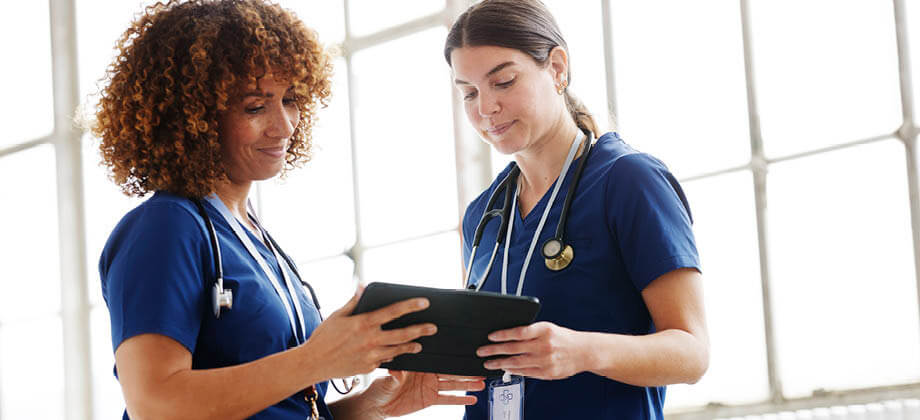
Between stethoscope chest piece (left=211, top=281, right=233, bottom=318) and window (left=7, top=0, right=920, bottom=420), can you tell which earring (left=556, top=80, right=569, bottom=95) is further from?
stethoscope chest piece (left=211, top=281, right=233, bottom=318)

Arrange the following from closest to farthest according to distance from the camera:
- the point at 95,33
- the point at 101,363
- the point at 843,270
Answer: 1. the point at 843,270
2. the point at 101,363
3. the point at 95,33

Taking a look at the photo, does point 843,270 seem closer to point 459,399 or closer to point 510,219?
point 510,219

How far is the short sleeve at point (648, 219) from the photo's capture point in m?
1.82

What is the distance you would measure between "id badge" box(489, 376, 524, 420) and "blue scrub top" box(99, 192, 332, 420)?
14.8 inches

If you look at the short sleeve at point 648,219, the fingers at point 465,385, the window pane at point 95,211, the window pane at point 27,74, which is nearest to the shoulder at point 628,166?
the short sleeve at point 648,219

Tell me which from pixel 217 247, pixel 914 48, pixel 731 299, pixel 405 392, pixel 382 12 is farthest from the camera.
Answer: pixel 382 12

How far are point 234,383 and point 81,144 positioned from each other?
4085mm

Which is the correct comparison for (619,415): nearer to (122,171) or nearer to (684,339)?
(684,339)

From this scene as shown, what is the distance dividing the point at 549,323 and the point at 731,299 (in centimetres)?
152

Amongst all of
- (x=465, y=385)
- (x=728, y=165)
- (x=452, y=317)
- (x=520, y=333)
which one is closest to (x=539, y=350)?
(x=520, y=333)

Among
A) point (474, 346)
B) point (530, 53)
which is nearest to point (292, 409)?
point (474, 346)

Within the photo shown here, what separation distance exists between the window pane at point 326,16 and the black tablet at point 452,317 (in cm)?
269

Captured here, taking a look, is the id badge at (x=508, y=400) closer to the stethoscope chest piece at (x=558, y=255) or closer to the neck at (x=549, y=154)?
the stethoscope chest piece at (x=558, y=255)

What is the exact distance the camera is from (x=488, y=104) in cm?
211
